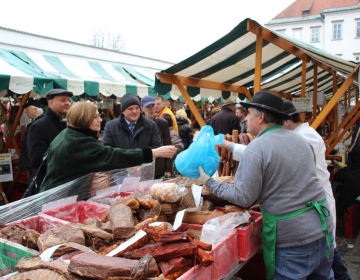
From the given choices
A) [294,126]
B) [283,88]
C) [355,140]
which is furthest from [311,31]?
[294,126]

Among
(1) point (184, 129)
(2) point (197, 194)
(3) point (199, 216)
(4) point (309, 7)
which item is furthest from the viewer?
(4) point (309, 7)

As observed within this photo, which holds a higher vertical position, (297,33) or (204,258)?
(297,33)

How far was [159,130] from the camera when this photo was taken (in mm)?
4637

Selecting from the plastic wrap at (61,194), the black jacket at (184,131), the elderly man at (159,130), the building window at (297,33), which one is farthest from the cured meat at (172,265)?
the building window at (297,33)

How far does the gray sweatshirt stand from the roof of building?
52340 mm

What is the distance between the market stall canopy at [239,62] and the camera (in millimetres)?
3705

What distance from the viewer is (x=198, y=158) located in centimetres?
216

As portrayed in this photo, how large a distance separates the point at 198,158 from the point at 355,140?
442cm

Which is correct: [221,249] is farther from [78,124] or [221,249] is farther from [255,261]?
[78,124]

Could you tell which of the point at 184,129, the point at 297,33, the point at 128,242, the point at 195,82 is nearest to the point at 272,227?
the point at 128,242

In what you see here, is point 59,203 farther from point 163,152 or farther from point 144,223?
point 163,152

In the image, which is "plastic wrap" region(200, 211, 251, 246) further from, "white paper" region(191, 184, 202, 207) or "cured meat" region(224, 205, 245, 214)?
"white paper" region(191, 184, 202, 207)

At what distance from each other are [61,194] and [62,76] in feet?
16.9

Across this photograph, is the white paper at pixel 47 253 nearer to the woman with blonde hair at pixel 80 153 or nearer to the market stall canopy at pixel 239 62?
the woman with blonde hair at pixel 80 153
